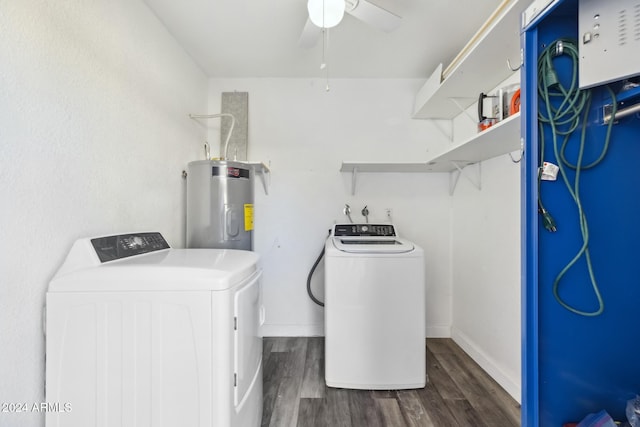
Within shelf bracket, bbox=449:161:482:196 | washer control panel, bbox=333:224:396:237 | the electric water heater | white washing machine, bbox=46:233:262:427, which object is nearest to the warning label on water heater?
the electric water heater

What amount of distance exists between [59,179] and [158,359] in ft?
2.64

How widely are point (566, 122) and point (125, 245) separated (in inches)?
72.6

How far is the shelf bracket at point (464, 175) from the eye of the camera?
2.07m

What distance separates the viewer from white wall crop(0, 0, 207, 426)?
0.89 metres

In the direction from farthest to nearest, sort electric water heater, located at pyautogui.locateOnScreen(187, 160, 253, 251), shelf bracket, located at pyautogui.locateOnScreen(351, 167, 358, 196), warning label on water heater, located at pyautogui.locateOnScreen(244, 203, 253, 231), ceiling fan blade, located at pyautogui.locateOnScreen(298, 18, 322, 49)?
shelf bracket, located at pyautogui.locateOnScreen(351, 167, 358, 196) → warning label on water heater, located at pyautogui.locateOnScreen(244, 203, 253, 231) → electric water heater, located at pyautogui.locateOnScreen(187, 160, 253, 251) → ceiling fan blade, located at pyautogui.locateOnScreen(298, 18, 322, 49)

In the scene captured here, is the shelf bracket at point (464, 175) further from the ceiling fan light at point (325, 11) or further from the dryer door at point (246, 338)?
the dryer door at point (246, 338)

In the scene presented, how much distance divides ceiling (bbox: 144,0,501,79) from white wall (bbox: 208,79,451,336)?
6.4 inches

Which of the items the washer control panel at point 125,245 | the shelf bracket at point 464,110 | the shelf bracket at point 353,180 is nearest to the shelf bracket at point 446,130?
the shelf bracket at point 464,110

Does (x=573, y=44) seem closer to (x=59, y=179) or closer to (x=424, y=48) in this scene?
(x=424, y=48)

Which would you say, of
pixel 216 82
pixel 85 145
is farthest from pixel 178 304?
pixel 216 82

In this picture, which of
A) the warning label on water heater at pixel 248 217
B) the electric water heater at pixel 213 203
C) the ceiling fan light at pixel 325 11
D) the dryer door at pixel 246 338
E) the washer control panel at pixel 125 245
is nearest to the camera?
the dryer door at pixel 246 338

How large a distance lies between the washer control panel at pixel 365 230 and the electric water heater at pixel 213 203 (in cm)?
82

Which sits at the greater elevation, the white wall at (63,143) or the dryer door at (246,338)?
the white wall at (63,143)

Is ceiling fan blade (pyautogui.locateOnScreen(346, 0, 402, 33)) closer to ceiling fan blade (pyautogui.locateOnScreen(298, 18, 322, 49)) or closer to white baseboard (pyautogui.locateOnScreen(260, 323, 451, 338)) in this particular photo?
ceiling fan blade (pyautogui.locateOnScreen(298, 18, 322, 49))
